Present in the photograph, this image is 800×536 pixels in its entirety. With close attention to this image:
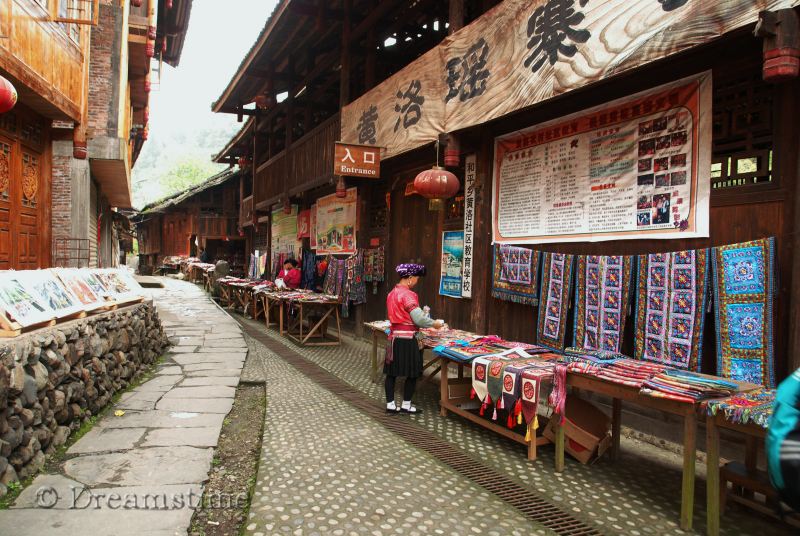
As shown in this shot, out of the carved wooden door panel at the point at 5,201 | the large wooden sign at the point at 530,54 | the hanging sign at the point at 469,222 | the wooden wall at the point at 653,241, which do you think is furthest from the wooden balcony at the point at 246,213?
the hanging sign at the point at 469,222

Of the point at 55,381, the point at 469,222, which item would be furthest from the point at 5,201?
the point at 469,222

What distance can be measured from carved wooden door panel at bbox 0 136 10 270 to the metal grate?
5622 mm

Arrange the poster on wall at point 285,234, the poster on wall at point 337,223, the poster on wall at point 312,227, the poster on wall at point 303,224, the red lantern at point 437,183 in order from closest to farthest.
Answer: the red lantern at point 437,183, the poster on wall at point 337,223, the poster on wall at point 312,227, the poster on wall at point 303,224, the poster on wall at point 285,234

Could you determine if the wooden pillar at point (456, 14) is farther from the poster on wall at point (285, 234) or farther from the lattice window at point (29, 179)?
the poster on wall at point (285, 234)

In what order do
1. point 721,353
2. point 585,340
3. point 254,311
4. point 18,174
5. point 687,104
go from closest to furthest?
1. point 721,353
2. point 687,104
3. point 585,340
4. point 18,174
5. point 254,311

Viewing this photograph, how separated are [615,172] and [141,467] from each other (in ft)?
17.9

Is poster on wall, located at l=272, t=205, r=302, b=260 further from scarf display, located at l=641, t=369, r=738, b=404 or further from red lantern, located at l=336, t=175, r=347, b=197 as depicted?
scarf display, located at l=641, t=369, r=738, b=404

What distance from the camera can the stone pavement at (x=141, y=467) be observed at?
10.3ft

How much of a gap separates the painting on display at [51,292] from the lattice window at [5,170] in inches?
159

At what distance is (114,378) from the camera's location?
20.0 ft

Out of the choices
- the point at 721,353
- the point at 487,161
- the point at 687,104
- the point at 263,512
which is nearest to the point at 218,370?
the point at 263,512

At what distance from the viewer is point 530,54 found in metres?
5.69

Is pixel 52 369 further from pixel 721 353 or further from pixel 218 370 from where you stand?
pixel 721 353

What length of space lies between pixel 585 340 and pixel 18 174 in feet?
31.7
